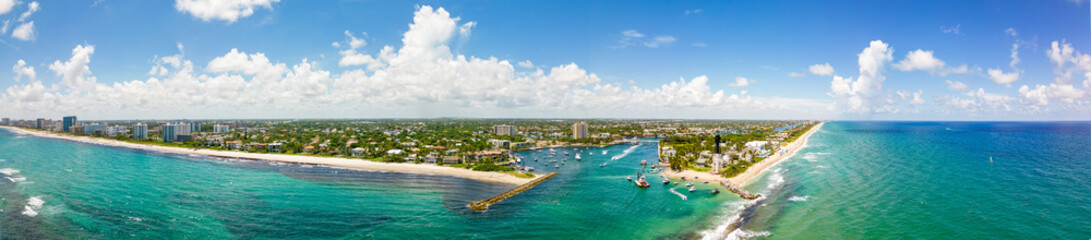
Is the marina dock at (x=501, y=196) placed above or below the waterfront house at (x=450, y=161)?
below

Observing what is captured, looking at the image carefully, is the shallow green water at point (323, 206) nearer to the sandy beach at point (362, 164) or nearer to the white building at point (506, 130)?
the sandy beach at point (362, 164)

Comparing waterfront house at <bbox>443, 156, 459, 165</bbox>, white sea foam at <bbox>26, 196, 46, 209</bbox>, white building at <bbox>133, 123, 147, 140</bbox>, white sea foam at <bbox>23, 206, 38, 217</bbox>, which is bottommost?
white sea foam at <bbox>23, 206, 38, 217</bbox>

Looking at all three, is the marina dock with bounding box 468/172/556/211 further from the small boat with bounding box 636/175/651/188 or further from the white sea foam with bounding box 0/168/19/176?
the white sea foam with bounding box 0/168/19/176

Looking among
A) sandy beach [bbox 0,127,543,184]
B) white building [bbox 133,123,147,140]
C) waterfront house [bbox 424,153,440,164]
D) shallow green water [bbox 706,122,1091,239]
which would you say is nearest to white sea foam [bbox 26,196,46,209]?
sandy beach [bbox 0,127,543,184]

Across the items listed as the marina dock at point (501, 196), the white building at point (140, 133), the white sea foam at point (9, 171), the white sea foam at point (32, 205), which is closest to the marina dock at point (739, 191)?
the marina dock at point (501, 196)

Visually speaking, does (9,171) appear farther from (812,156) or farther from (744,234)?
(812,156)

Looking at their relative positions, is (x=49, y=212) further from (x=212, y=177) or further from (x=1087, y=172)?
(x=1087, y=172)

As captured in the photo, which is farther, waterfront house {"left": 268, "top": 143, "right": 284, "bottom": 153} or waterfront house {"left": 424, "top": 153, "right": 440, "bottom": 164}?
waterfront house {"left": 268, "top": 143, "right": 284, "bottom": 153}

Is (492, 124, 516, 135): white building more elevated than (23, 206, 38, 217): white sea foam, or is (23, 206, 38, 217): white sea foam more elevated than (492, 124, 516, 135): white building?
(492, 124, 516, 135): white building
